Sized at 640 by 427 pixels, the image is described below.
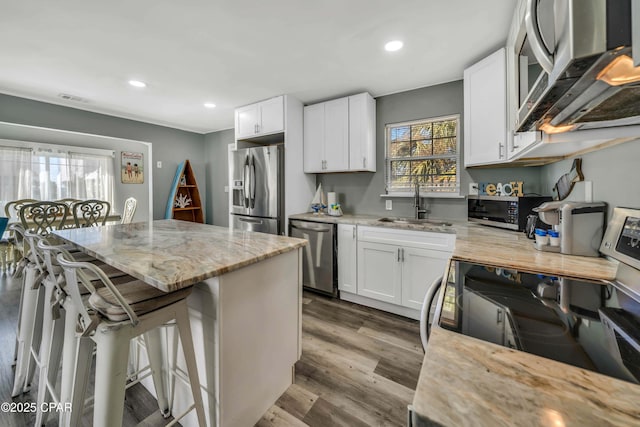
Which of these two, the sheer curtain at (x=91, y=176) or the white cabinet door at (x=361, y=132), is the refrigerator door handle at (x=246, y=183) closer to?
the white cabinet door at (x=361, y=132)

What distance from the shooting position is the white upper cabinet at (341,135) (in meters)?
2.98

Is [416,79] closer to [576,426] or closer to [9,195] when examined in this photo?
[576,426]

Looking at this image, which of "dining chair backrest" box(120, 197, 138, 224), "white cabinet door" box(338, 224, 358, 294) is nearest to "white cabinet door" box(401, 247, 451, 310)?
"white cabinet door" box(338, 224, 358, 294)

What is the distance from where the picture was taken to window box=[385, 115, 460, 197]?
279cm

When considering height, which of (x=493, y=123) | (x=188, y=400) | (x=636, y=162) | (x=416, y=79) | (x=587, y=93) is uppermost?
(x=416, y=79)

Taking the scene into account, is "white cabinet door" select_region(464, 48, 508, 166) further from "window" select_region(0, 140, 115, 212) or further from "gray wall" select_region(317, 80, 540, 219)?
"window" select_region(0, 140, 115, 212)

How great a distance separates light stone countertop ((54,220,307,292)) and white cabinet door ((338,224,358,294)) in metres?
1.20

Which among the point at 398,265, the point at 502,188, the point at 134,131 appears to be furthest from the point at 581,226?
the point at 134,131

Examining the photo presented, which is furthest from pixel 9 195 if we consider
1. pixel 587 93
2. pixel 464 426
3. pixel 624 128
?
pixel 624 128

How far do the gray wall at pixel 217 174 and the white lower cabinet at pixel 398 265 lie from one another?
11.2ft

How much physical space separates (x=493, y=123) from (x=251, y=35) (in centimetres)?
210

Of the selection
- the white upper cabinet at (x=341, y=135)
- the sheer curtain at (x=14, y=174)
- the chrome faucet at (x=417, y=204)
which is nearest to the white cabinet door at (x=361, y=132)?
the white upper cabinet at (x=341, y=135)

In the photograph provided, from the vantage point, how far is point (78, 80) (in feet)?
9.24

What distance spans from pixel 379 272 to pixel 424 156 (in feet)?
4.75
